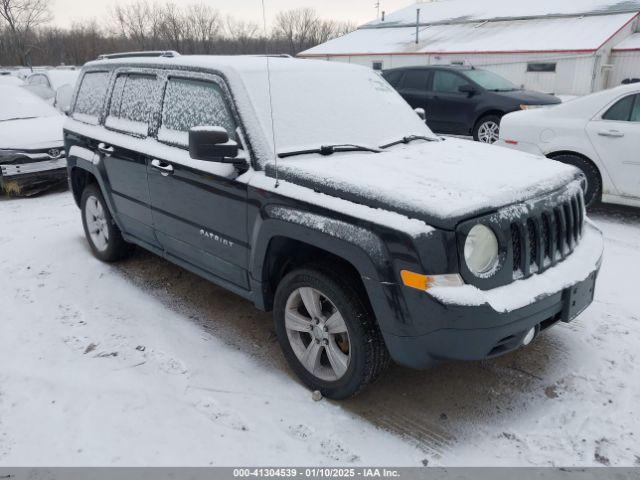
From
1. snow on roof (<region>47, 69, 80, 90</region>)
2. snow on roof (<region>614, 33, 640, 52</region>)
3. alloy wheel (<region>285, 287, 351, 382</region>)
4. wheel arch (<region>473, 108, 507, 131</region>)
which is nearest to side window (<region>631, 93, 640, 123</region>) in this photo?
wheel arch (<region>473, 108, 507, 131</region>)

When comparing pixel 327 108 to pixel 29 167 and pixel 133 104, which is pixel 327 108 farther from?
pixel 29 167

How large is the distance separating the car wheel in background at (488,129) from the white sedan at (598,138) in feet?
11.6

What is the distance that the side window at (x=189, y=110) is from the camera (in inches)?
136

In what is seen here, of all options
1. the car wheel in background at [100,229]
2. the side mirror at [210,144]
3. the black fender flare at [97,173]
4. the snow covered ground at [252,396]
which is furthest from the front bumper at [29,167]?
the side mirror at [210,144]

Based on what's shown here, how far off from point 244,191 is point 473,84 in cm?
844

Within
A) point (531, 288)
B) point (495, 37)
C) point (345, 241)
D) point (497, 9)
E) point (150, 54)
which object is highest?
point (497, 9)

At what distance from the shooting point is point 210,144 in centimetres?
302

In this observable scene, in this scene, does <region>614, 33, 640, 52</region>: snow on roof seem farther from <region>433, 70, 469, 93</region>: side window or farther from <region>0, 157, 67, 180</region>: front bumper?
<region>0, 157, 67, 180</region>: front bumper

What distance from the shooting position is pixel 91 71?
5.17 meters

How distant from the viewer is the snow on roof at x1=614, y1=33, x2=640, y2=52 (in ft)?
77.5

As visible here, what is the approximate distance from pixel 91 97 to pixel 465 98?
24.6ft

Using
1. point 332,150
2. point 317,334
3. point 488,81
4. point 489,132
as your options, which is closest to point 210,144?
point 332,150

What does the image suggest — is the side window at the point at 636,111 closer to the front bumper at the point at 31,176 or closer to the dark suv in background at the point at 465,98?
the dark suv in background at the point at 465,98

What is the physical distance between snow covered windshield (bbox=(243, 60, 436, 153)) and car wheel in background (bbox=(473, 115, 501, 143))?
6411 mm
